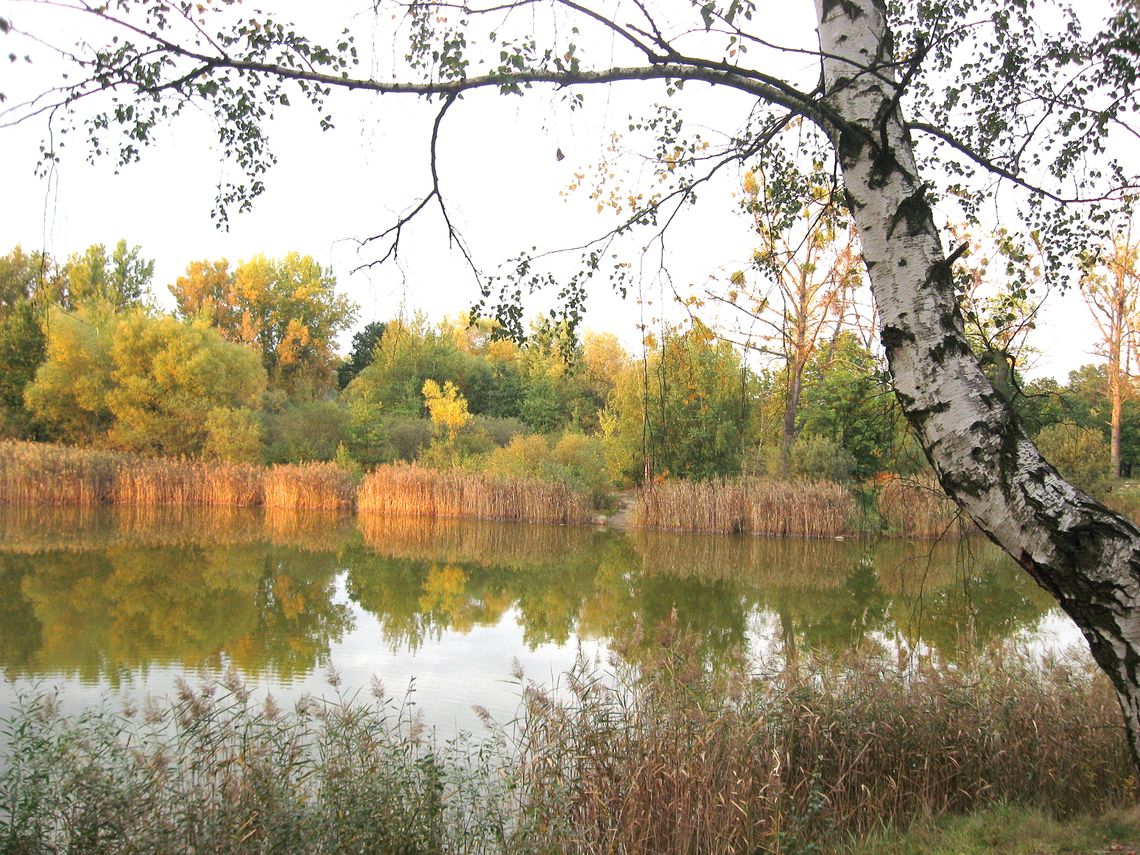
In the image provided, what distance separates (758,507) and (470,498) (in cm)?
668

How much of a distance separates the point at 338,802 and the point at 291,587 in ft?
28.6

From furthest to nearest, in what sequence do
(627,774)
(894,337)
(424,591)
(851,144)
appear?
(424,591)
(627,774)
(851,144)
(894,337)

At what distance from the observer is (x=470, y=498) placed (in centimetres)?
2097

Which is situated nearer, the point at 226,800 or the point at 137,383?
the point at 226,800

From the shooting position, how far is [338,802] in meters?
3.80

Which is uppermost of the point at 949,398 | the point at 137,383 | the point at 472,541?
the point at 137,383

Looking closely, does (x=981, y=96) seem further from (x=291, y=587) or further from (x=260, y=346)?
(x=260, y=346)

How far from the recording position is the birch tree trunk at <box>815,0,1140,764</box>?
93.5 inches

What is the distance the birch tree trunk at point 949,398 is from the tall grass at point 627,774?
1717 millimetres

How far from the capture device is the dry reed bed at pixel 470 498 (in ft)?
67.9

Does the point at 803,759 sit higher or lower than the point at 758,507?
lower

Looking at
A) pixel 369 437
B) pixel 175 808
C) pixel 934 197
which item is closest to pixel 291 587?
Result: pixel 175 808

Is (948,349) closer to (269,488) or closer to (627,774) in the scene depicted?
(627,774)

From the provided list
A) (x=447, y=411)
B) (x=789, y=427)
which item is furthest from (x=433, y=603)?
(x=447, y=411)
